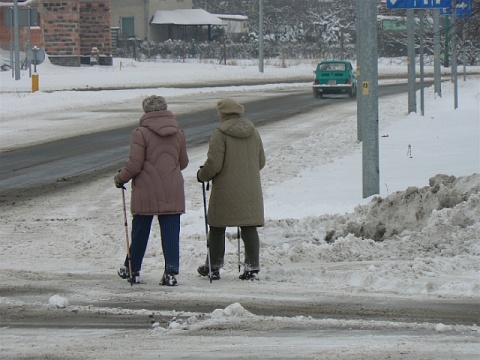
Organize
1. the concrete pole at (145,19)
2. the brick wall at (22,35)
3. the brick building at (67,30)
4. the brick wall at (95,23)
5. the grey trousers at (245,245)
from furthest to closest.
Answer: the concrete pole at (145,19)
the brick wall at (95,23)
the brick building at (67,30)
the brick wall at (22,35)
the grey trousers at (245,245)

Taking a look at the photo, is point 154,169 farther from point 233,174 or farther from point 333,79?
point 333,79

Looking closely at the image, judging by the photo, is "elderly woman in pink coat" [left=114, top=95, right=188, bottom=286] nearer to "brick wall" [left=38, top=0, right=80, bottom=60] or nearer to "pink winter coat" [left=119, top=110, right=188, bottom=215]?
"pink winter coat" [left=119, top=110, right=188, bottom=215]

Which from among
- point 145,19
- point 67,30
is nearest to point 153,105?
point 67,30

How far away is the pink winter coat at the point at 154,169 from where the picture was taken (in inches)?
363

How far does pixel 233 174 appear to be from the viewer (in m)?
9.54

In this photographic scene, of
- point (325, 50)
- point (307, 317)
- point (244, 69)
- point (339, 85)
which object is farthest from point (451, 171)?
point (325, 50)

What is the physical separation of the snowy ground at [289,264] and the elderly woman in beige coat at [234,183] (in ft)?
0.81

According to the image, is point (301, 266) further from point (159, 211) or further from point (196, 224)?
point (196, 224)

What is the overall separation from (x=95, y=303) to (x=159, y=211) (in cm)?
122

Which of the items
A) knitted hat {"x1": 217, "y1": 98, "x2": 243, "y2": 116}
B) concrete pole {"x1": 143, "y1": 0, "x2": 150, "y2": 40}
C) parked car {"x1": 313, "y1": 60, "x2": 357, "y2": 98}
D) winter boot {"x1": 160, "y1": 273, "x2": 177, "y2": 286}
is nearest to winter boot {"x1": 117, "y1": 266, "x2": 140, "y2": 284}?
winter boot {"x1": 160, "y1": 273, "x2": 177, "y2": 286}

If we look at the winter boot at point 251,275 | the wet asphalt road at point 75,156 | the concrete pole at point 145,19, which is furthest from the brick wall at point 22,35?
the winter boot at point 251,275

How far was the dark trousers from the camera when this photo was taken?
30.2 feet

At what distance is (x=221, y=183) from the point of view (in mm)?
9547

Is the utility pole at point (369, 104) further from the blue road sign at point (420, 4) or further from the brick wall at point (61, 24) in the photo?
the brick wall at point (61, 24)
